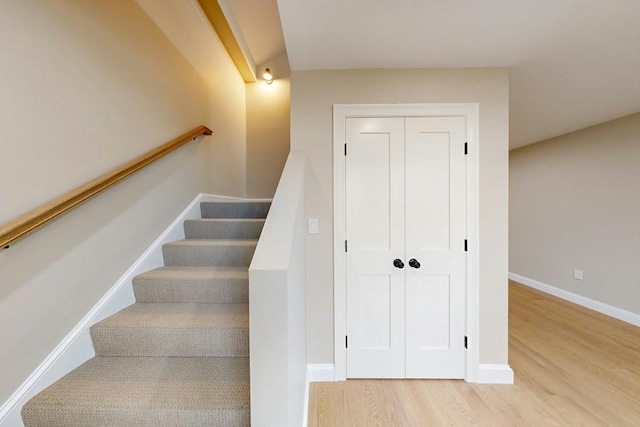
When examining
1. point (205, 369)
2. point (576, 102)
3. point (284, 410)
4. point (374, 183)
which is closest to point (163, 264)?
point (205, 369)

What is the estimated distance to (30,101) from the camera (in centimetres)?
113

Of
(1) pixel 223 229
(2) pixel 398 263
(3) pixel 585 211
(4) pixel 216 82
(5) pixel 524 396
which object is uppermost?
(4) pixel 216 82

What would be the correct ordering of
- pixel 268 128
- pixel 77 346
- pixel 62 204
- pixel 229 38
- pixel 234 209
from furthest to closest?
pixel 268 128 < pixel 229 38 < pixel 234 209 < pixel 77 346 < pixel 62 204

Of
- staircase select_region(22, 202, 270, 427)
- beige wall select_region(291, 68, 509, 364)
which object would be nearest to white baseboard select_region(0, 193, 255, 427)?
staircase select_region(22, 202, 270, 427)

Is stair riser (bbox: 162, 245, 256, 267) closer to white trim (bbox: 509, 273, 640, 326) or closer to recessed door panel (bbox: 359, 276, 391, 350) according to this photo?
recessed door panel (bbox: 359, 276, 391, 350)

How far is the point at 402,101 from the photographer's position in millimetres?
1862

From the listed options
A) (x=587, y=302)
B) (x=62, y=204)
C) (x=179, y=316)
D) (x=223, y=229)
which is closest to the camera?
(x=62, y=204)

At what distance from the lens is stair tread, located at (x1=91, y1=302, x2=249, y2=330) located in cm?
137

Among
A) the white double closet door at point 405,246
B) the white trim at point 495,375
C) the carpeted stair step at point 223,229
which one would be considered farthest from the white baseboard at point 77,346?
the white trim at point 495,375

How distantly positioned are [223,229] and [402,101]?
1.82 metres

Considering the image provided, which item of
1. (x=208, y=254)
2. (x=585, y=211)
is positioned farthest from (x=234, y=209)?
(x=585, y=211)

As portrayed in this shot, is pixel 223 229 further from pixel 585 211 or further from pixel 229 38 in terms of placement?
pixel 585 211

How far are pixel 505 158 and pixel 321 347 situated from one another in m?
1.99

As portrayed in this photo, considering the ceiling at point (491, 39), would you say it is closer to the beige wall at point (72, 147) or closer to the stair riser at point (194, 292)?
the beige wall at point (72, 147)
